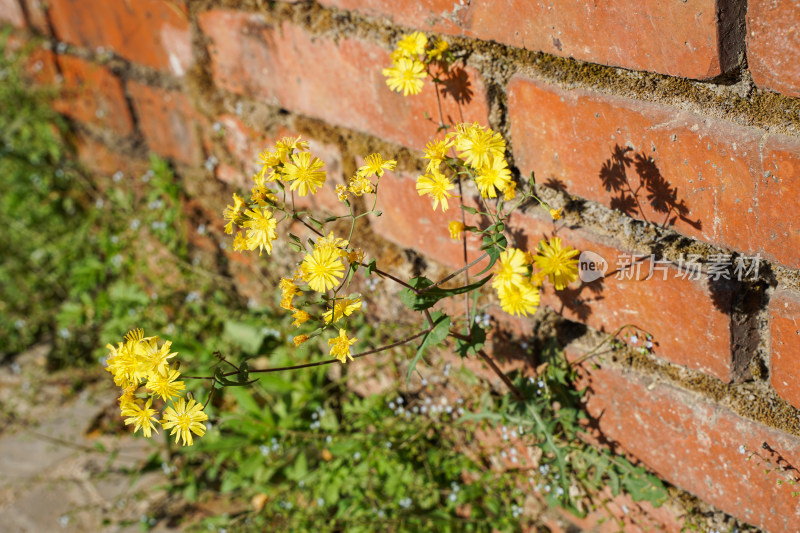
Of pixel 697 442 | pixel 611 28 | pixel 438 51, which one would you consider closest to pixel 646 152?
pixel 611 28

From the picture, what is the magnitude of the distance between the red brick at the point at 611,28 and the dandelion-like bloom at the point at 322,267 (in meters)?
0.47

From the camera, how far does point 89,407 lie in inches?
95.1

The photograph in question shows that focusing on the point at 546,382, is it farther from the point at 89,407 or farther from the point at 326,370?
the point at 89,407

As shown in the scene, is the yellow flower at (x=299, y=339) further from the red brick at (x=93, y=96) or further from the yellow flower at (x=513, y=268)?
the red brick at (x=93, y=96)

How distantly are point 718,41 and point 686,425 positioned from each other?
67cm

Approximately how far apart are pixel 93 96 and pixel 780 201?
221cm

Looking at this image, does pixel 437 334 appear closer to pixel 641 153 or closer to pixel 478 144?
pixel 478 144

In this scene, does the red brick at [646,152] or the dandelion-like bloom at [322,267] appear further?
the dandelion-like bloom at [322,267]

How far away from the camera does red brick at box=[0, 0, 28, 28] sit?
246cm

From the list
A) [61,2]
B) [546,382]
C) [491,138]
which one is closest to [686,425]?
[546,382]

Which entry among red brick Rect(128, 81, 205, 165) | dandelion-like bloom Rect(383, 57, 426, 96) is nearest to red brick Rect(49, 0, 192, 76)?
red brick Rect(128, 81, 205, 165)

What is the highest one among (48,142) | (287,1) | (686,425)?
(48,142)

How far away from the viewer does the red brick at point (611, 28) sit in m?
0.91

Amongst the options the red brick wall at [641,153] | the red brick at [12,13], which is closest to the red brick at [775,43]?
the red brick wall at [641,153]
